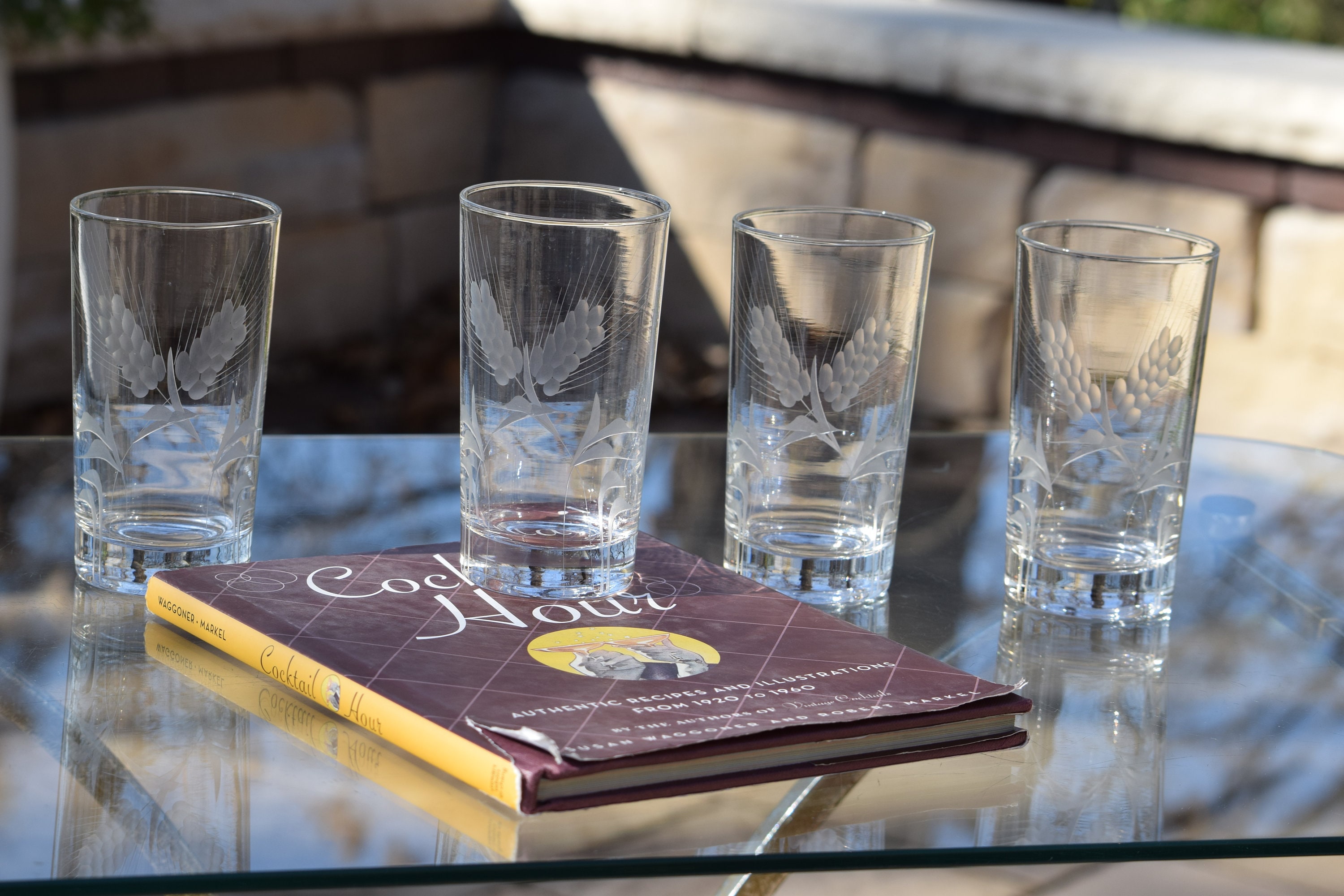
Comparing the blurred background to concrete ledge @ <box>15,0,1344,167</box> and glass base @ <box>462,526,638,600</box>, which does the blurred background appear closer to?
concrete ledge @ <box>15,0,1344,167</box>

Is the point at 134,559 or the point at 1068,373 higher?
the point at 1068,373

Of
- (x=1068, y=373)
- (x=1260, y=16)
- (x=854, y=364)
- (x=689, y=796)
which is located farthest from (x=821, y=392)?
(x=1260, y=16)

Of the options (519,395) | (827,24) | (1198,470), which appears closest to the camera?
(519,395)

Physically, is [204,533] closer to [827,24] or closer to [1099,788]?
[1099,788]

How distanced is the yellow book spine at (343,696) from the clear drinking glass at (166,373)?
4 cm

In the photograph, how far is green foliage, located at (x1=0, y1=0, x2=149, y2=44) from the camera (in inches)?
71.4

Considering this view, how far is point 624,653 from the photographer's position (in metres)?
0.66

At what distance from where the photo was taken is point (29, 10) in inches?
71.2

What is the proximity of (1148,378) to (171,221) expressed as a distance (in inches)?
18.9

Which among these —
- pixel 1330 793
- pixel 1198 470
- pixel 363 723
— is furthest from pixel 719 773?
pixel 1198 470

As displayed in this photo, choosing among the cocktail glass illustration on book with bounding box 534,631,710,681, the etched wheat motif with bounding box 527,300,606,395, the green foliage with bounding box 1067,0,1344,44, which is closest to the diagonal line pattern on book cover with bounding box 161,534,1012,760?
the cocktail glass illustration on book with bounding box 534,631,710,681

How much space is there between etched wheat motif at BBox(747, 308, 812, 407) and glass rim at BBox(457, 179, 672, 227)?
77 millimetres

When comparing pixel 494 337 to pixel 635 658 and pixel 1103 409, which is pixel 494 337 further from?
pixel 1103 409

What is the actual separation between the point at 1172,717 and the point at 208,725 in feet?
1.36
